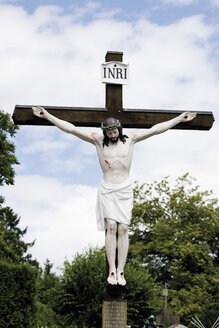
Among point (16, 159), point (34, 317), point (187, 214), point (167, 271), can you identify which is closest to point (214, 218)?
point (187, 214)

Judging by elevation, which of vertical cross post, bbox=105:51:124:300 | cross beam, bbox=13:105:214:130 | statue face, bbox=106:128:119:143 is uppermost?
vertical cross post, bbox=105:51:124:300

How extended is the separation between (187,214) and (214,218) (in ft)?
5.04

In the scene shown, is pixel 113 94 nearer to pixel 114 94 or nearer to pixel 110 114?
pixel 114 94

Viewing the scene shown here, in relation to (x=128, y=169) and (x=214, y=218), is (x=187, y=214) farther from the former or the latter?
(x=128, y=169)

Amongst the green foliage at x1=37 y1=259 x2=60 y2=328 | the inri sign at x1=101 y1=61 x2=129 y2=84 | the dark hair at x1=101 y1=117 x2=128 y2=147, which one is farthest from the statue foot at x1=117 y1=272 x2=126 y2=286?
the green foliage at x1=37 y1=259 x2=60 y2=328

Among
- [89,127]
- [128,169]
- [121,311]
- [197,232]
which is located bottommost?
[121,311]

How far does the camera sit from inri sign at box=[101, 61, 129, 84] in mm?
6527

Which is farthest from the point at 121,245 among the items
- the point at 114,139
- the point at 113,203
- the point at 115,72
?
the point at 115,72

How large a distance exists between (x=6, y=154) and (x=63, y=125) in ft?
46.6

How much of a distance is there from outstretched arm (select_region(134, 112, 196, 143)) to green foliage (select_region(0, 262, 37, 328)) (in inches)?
309

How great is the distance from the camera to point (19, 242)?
74.1 ft

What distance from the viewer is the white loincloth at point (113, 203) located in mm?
5738

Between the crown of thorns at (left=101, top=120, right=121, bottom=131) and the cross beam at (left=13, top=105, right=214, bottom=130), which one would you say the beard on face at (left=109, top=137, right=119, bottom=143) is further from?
the cross beam at (left=13, top=105, right=214, bottom=130)

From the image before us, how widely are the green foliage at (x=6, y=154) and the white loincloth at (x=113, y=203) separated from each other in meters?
14.3
